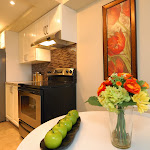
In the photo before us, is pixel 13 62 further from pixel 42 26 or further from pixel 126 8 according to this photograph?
pixel 126 8

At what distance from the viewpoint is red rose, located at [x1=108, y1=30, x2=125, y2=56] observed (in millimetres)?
1525

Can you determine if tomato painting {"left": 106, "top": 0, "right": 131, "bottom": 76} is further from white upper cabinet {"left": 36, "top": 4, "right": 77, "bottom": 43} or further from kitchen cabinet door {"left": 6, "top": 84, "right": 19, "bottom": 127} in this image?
kitchen cabinet door {"left": 6, "top": 84, "right": 19, "bottom": 127}

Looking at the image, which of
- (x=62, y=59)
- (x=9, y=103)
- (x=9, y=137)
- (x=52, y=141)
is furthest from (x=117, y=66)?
(x=9, y=103)

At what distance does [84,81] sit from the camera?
1982 mm

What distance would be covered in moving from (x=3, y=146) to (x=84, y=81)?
1.66 meters

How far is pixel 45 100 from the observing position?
1588 millimetres

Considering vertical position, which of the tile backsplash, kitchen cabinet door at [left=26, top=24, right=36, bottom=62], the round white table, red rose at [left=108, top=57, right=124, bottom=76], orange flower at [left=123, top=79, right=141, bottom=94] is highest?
kitchen cabinet door at [left=26, top=24, right=36, bottom=62]

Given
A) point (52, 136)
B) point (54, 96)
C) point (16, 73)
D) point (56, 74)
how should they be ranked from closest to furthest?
point (52, 136) < point (54, 96) < point (56, 74) < point (16, 73)

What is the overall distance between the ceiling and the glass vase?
1.84 meters

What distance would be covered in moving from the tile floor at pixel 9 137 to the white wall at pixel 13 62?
1.11 metres

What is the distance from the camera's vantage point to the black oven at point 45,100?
159 centimetres

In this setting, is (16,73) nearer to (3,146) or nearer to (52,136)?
(3,146)

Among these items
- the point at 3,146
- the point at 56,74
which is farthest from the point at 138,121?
the point at 3,146

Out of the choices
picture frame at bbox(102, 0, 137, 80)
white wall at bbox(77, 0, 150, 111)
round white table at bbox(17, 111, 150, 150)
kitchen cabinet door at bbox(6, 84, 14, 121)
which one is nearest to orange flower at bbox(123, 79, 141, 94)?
round white table at bbox(17, 111, 150, 150)
